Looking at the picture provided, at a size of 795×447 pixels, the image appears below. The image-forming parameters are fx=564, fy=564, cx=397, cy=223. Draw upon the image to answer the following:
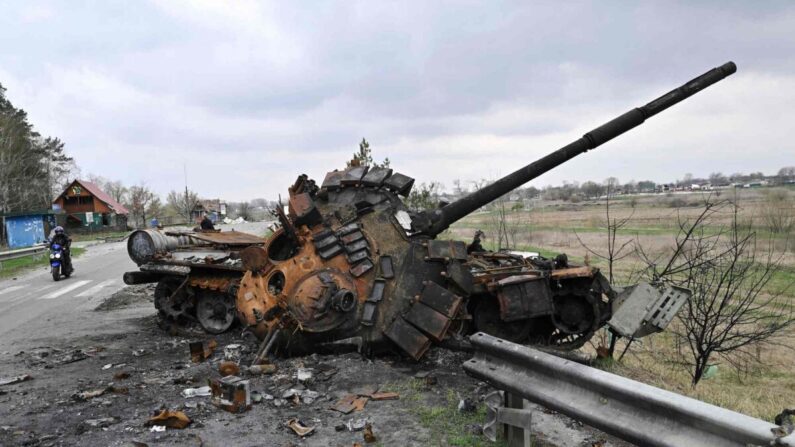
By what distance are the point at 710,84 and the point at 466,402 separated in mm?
4988

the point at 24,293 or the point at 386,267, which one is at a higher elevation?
the point at 386,267

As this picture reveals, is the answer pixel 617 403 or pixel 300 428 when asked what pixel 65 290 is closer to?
pixel 300 428

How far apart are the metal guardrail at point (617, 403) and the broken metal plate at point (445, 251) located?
224 cm

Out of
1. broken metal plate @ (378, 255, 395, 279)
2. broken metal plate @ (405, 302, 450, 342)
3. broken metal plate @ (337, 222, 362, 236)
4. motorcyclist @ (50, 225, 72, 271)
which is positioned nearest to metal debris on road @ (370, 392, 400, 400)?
broken metal plate @ (405, 302, 450, 342)

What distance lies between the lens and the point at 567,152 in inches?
282

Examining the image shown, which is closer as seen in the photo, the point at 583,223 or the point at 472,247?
the point at 472,247

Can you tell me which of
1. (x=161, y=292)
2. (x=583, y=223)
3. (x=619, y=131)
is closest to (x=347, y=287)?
(x=619, y=131)

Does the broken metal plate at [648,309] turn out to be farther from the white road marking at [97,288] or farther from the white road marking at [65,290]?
the white road marking at [65,290]

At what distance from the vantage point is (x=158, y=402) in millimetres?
5230

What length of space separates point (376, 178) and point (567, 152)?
248 cm

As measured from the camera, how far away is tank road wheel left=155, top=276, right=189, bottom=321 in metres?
9.36

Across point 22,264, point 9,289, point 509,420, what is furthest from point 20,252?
point 509,420

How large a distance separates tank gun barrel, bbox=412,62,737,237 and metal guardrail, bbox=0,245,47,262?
20.7 m

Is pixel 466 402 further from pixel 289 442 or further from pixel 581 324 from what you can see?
pixel 581 324
